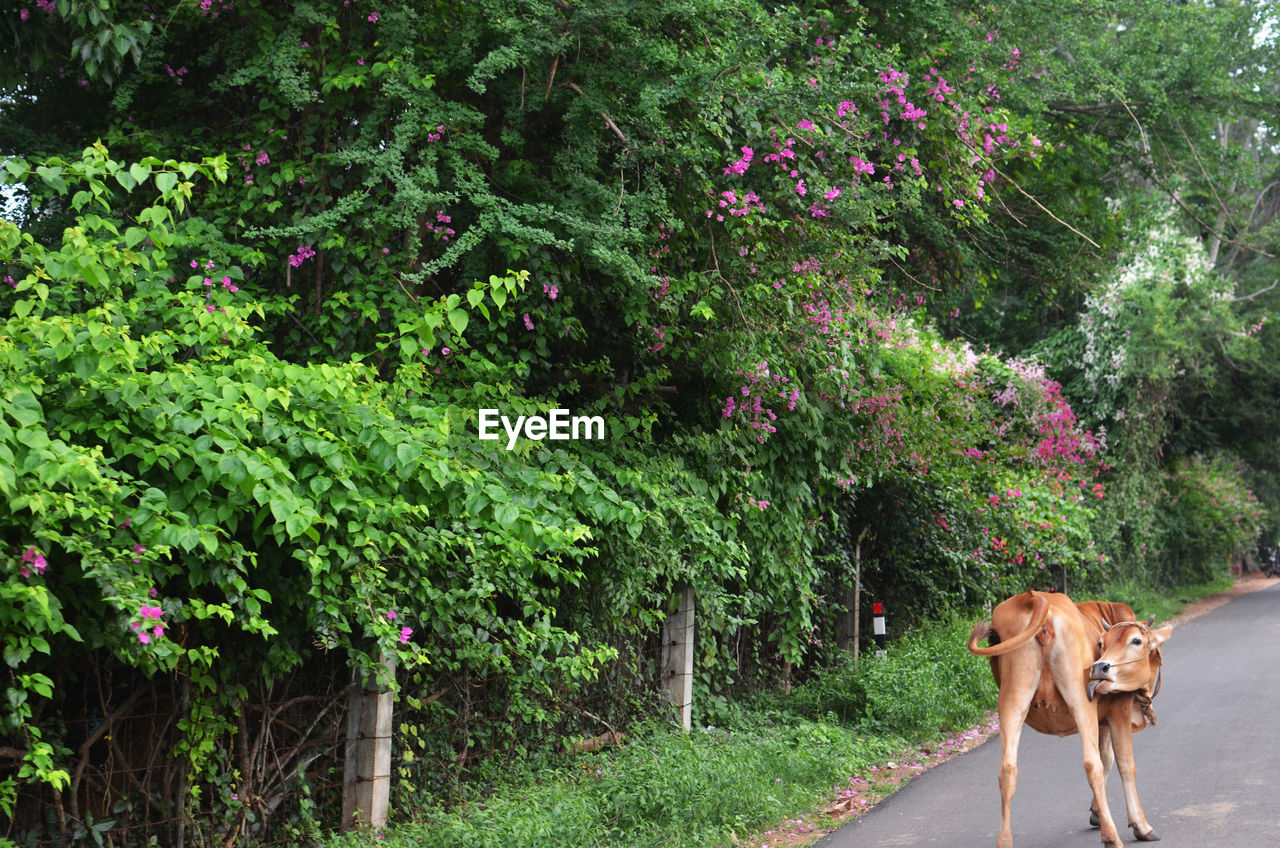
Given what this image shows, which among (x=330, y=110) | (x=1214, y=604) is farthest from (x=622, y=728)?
(x=1214, y=604)

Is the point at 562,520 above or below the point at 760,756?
above

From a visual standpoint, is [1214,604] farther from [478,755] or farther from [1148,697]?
[478,755]

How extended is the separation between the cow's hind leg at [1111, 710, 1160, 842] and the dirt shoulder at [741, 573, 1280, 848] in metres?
1.93

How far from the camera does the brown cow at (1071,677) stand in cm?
660

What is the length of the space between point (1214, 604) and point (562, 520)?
81.3ft

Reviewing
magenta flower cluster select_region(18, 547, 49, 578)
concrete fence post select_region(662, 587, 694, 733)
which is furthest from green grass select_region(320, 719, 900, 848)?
magenta flower cluster select_region(18, 547, 49, 578)

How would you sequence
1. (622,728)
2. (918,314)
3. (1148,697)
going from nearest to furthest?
(1148,697) < (622,728) < (918,314)

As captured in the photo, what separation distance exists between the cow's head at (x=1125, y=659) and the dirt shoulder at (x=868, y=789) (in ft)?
7.12

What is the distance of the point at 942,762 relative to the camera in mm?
9891

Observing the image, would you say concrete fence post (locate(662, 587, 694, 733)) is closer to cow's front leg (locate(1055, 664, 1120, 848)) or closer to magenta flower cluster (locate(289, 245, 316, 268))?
cow's front leg (locate(1055, 664, 1120, 848))

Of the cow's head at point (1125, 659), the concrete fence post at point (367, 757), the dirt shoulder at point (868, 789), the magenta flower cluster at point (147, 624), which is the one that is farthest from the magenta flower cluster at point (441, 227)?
the cow's head at point (1125, 659)

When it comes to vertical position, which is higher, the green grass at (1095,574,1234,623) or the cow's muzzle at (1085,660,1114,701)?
the cow's muzzle at (1085,660,1114,701)

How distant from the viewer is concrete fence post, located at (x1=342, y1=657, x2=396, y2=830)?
21.1 ft

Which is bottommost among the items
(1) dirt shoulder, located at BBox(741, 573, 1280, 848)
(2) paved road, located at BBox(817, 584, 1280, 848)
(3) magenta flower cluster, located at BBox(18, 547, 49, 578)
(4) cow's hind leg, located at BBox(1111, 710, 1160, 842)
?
(1) dirt shoulder, located at BBox(741, 573, 1280, 848)
